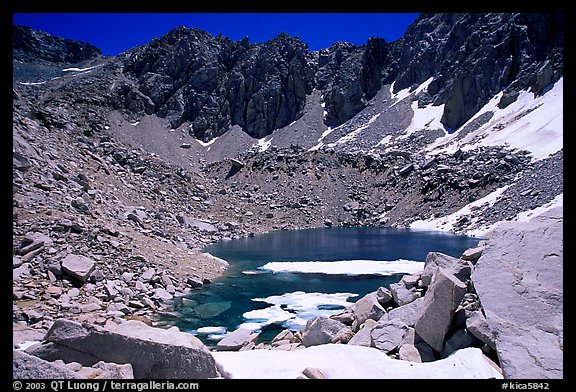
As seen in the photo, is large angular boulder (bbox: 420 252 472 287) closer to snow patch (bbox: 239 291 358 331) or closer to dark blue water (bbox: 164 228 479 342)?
snow patch (bbox: 239 291 358 331)

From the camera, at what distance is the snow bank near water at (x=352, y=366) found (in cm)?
599

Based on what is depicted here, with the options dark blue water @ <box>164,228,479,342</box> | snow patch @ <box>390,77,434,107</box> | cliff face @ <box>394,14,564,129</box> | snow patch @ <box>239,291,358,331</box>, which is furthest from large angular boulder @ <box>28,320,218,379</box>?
snow patch @ <box>390,77,434,107</box>

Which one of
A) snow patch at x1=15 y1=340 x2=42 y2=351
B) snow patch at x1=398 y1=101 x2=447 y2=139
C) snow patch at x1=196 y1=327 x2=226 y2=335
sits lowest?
snow patch at x1=196 y1=327 x2=226 y2=335

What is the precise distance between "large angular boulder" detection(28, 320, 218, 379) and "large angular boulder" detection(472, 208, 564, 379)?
4.77 m

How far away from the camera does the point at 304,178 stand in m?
71.7

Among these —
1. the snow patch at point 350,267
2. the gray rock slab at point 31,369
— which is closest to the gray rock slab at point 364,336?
the gray rock slab at point 31,369

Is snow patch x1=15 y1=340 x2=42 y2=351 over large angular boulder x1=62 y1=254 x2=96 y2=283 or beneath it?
beneath

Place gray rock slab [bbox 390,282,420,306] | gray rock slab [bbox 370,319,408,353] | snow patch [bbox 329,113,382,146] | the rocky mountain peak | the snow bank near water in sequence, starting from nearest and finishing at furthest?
the snow bank near water
gray rock slab [bbox 370,319,408,353]
gray rock slab [bbox 390,282,420,306]
snow patch [bbox 329,113,382,146]
the rocky mountain peak

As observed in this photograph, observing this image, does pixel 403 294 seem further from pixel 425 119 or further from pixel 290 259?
pixel 425 119

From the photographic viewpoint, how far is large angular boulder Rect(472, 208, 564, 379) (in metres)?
6.04

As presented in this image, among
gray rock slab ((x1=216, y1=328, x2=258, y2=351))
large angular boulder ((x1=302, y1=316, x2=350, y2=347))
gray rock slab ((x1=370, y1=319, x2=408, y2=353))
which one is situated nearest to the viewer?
gray rock slab ((x1=370, y1=319, x2=408, y2=353))

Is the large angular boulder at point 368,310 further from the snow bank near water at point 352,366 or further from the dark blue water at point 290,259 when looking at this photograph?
the dark blue water at point 290,259

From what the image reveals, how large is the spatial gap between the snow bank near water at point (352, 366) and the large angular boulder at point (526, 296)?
0.49m
